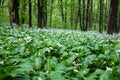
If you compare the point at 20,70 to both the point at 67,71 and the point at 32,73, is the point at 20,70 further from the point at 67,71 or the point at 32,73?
the point at 67,71

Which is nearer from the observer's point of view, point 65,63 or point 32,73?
point 32,73

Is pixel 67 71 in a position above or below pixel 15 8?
below

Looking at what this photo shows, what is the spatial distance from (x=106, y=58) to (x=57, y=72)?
158 cm

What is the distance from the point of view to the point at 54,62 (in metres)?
3.90

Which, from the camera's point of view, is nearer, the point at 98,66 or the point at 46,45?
the point at 98,66

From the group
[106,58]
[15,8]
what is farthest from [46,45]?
[15,8]

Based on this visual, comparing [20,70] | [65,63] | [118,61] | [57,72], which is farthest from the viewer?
[118,61]

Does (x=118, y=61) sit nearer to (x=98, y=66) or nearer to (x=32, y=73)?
(x=98, y=66)

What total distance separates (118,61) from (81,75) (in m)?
1.23

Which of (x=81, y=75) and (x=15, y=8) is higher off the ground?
(x=15, y=8)

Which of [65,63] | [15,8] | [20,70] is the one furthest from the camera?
[15,8]

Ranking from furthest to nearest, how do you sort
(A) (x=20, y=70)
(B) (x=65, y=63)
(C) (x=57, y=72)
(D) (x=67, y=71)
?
(B) (x=65, y=63) → (D) (x=67, y=71) → (C) (x=57, y=72) → (A) (x=20, y=70)

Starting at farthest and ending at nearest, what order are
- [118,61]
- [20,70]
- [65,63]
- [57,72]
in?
[118,61]
[65,63]
[57,72]
[20,70]

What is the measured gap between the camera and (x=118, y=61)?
14.4ft
